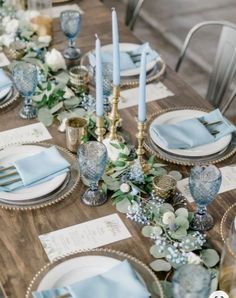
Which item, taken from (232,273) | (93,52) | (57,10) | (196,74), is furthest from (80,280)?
(196,74)

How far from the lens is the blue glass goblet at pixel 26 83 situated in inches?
82.0

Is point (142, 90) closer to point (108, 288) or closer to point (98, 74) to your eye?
point (98, 74)

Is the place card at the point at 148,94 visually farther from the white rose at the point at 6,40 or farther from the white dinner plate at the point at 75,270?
the white dinner plate at the point at 75,270

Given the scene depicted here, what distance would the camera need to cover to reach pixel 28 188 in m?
1.77

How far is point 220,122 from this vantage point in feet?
6.79

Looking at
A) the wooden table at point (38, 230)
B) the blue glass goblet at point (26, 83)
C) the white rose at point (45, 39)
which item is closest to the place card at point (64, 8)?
the white rose at point (45, 39)

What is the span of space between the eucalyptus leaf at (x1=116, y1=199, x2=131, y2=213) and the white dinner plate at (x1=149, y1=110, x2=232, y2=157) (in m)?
0.28

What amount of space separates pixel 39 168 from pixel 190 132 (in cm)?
54

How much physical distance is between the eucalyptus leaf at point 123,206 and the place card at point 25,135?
1.38 ft

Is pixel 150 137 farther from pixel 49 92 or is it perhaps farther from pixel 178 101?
pixel 49 92

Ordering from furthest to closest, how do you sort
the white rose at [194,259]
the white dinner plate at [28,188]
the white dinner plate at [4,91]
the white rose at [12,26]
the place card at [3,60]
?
the white rose at [12,26]
the place card at [3,60]
the white dinner plate at [4,91]
the white dinner plate at [28,188]
the white rose at [194,259]

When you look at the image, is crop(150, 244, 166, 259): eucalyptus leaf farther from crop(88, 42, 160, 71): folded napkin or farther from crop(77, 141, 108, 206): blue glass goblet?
crop(88, 42, 160, 71): folded napkin

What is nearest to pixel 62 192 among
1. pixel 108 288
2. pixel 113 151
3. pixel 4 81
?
pixel 113 151

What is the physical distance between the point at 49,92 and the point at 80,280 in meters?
0.92
